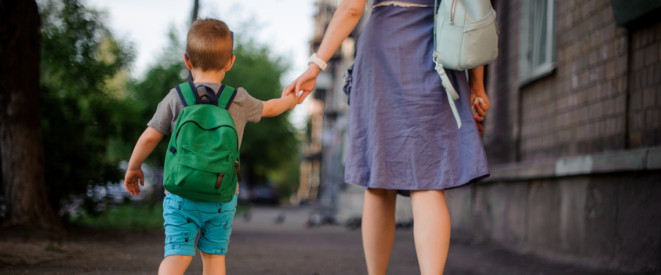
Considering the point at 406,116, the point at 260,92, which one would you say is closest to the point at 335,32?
the point at 406,116

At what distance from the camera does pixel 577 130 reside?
6.18m

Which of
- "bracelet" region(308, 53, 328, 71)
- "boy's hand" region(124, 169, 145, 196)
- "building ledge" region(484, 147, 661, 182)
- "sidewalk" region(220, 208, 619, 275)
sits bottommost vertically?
"sidewalk" region(220, 208, 619, 275)

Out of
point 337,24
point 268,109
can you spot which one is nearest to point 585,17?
point 337,24

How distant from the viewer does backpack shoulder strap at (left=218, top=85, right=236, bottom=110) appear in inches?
104

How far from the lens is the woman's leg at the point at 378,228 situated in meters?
3.06

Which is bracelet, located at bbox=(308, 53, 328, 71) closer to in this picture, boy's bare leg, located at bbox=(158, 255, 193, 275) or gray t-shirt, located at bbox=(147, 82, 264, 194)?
gray t-shirt, located at bbox=(147, 82, 264, 194)

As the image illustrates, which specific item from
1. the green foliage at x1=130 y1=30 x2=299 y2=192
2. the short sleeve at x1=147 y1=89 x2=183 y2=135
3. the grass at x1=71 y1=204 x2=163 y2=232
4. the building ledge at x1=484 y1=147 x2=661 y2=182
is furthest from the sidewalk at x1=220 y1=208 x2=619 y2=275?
the green foliage at x1=130 y1=30 x2=299 y2=192

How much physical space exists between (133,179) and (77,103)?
5788 mm

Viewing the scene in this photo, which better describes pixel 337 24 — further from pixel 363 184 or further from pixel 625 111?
pixel 625 111

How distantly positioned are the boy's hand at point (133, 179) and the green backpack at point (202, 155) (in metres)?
0.29

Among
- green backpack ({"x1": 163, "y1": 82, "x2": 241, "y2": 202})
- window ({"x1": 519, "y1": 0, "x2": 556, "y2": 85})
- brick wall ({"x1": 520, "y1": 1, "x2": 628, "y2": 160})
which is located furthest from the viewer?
window ({"x1": 519, "y1": 0, "x2": 556, "y2": 85})

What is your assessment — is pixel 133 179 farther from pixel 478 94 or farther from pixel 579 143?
pixel 579 143

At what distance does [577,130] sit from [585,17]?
3.50 ft

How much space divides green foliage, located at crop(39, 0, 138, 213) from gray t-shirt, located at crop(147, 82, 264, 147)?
17.8 feet
